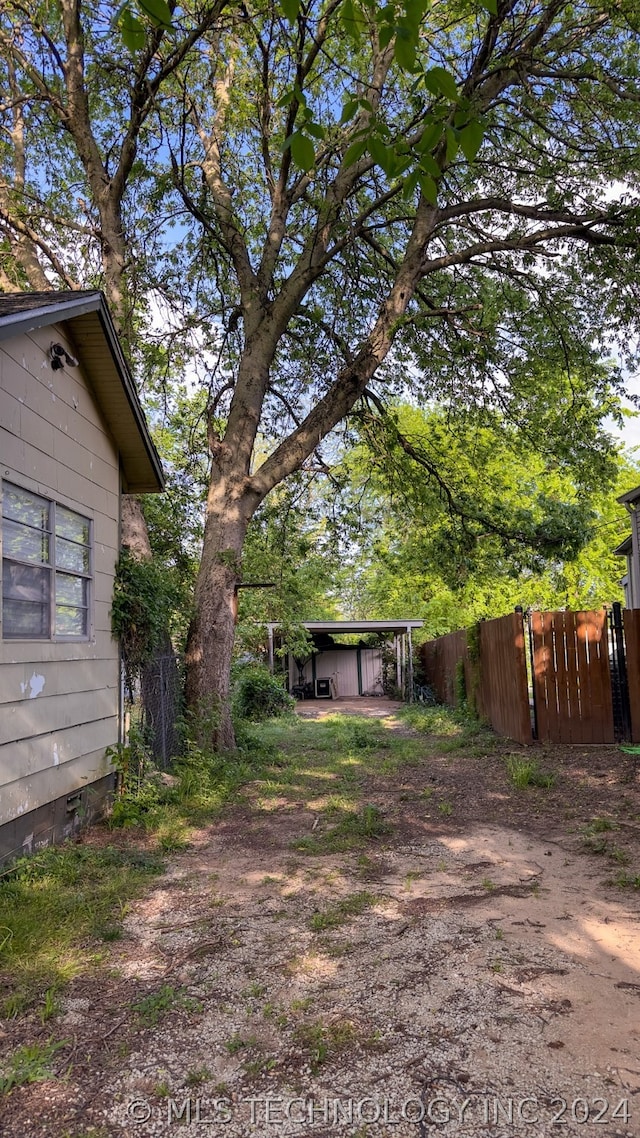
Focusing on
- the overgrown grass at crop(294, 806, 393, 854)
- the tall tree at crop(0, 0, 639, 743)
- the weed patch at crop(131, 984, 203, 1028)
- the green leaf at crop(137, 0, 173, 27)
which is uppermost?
the tall tree at crop(0, 0, 639, 743)

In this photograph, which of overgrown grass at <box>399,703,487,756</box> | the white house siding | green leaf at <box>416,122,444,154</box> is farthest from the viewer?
the white house siding

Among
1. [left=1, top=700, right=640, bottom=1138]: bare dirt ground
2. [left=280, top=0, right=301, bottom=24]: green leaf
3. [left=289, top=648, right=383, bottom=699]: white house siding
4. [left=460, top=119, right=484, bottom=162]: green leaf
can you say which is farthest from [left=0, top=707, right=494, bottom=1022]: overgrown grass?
[left=289, top=648, right=383, bottom=699]: white house siding

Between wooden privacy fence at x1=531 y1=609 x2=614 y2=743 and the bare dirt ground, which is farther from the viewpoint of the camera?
wooden privacy fence at x1=531 y1=609 x2=614 y2=743

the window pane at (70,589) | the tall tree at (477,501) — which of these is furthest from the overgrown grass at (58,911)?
the tall tree at (477,501)

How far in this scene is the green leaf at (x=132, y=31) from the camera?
3.00m

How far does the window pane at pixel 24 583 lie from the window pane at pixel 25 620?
0.05 metres

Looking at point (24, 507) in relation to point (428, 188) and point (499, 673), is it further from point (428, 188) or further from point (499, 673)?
point (499, 673)

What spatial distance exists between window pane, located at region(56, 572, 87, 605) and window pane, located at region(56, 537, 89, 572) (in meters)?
0.10

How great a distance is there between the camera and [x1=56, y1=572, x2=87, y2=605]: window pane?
6.05m

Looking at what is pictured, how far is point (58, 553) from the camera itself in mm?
6059

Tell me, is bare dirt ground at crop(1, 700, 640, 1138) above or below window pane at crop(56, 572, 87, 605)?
below

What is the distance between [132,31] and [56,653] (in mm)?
4275

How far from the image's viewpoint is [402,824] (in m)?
6.70

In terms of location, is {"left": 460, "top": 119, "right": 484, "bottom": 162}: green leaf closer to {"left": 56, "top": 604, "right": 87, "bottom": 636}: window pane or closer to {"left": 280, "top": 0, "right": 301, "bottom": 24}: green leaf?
{"left": 280, "top": 0, "right": 301, "bottom": 24}: green leaf
